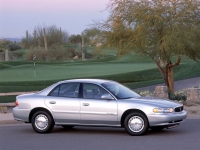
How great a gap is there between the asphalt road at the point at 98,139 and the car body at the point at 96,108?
314 millimetres

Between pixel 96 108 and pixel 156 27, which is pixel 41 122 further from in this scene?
pixel 156 27

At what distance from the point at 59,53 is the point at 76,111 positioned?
5463cm

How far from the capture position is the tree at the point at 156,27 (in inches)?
835

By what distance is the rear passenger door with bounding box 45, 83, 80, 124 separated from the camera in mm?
12898

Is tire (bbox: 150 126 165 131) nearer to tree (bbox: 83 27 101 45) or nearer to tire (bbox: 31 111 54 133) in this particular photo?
tire (bbox: 31 111 54 133)

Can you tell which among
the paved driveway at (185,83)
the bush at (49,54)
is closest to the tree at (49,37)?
the bush at (49,54)

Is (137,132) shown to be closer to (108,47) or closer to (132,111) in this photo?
(132,111)

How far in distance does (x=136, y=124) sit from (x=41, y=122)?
268cm

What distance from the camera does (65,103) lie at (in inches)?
512

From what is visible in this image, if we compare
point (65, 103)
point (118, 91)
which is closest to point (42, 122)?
point (65, 103)

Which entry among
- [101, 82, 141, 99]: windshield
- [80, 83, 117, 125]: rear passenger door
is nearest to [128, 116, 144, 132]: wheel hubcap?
[80, 83, 117, 125]: rear passenger door

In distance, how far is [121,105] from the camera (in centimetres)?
1244

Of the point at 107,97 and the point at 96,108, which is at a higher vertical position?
the point at 107,97

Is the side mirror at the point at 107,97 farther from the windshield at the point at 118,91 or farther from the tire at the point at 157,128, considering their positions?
the tire at the point at 157,128
